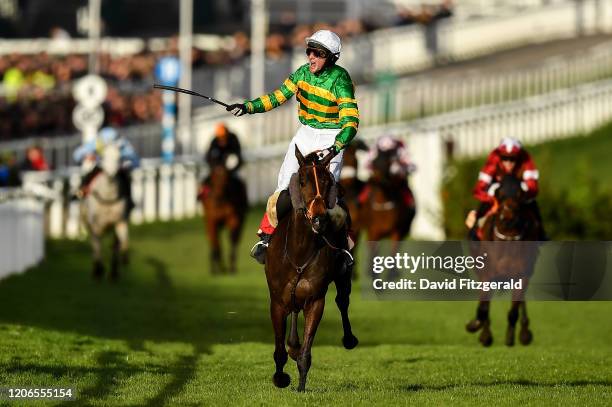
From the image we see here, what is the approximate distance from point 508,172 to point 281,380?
512cm

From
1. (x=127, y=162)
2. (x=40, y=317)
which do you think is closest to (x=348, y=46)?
(x=127, y=162)

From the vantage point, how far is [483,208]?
1744 centimetres

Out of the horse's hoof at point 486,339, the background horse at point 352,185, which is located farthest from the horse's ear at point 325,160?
the background horse at point 352,185

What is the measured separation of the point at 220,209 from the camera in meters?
26.9

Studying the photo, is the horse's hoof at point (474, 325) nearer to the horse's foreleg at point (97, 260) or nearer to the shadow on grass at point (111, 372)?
the shadow on grass at point (111, 372)

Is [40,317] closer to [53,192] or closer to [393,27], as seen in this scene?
[53,192]

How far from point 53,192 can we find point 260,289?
Answer: 906cm

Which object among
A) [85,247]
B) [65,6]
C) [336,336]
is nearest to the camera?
[336,336]

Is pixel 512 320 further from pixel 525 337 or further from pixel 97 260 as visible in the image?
pixel 97 260

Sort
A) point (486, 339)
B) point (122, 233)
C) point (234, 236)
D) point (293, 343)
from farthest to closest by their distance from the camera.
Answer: point (234, 236) < point (122, 233) < point (486, 339) < point (293, 343)

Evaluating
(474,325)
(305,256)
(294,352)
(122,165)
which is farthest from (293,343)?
(122,165)

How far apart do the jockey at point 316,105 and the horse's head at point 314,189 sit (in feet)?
1.22

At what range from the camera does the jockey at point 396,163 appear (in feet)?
80.6

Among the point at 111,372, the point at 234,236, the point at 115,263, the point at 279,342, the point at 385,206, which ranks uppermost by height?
the point at 385,206
